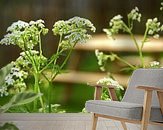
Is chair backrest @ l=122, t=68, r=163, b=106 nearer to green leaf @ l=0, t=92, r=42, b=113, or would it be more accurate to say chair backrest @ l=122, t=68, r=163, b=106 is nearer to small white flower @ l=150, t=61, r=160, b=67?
small white flower @ l=150, t=61, r=160, b=67

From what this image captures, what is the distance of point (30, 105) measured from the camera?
15.6ft

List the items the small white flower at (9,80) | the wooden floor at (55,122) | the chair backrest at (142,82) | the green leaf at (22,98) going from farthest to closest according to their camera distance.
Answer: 1. the small white flower at (9,80)
2. the wooden floor at (55,122)
3. the chair backrest at (142,82)
4. the green leaf at (22,98)

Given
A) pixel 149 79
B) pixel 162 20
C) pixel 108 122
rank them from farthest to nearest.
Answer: pixel 162 20, pixel 108 122, pixel 149 79

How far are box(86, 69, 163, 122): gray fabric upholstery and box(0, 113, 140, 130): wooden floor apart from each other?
840 millimetres

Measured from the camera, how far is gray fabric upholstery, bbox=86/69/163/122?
119 inches

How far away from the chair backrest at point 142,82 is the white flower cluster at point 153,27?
1198 mm

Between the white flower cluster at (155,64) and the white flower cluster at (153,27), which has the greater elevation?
the white flower cluster at (153,27)

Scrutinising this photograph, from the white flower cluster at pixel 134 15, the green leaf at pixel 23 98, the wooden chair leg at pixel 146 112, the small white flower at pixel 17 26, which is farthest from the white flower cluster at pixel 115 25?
the green leaf at pixel 23 98

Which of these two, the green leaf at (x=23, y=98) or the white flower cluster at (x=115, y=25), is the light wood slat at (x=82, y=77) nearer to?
the white flower cluster at (x=115, y=25)

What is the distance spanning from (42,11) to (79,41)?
64cm

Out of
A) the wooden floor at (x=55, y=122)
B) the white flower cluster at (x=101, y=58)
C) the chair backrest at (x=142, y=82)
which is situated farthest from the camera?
the white flower cluster at (x=101, y=58)

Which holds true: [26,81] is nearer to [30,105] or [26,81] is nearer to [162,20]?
[30,105]

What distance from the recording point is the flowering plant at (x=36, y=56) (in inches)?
187

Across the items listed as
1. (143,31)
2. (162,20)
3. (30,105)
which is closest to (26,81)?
(30,105)
